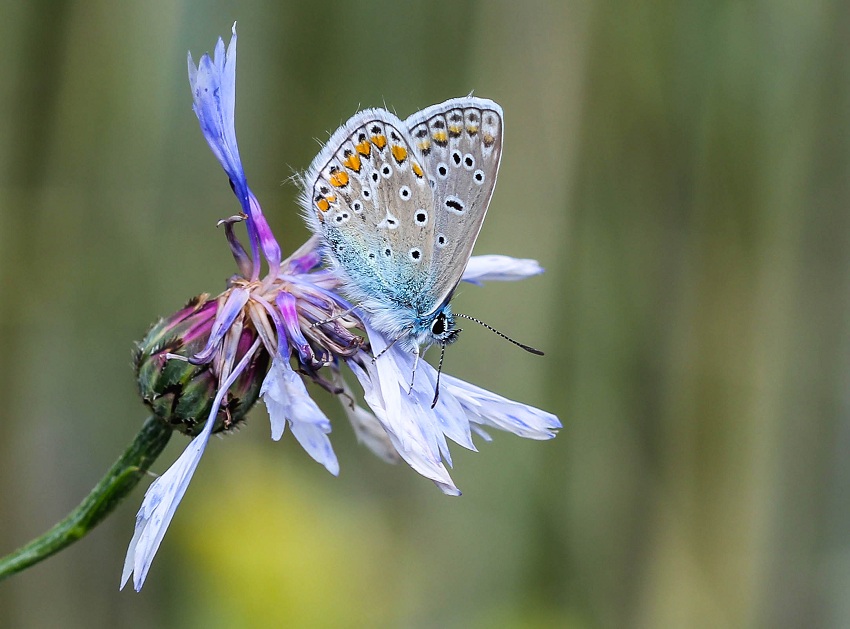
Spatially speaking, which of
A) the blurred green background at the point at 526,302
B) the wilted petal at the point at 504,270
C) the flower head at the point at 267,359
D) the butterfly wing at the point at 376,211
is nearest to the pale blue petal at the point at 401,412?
the flower head at the point at 267,359

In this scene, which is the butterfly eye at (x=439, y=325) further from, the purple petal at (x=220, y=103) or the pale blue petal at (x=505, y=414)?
the purple petal at (x=220, y=103)

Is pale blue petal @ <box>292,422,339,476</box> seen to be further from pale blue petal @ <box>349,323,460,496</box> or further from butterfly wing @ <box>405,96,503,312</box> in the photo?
butterfly wing @ <box>405,96,503,312</box>

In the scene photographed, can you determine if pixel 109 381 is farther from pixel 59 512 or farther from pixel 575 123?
pixel 575 123

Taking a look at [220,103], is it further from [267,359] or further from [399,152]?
[267,359]

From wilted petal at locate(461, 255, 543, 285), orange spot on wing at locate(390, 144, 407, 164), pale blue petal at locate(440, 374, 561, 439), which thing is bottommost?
pale blue petal at locate(440, 374, 561, 439)

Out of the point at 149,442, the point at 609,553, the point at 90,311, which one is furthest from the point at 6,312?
the point at 609,553

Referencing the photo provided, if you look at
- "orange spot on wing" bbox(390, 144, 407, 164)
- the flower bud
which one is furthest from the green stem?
"orange spot on wing" bbox(390, 144, 407, 164)

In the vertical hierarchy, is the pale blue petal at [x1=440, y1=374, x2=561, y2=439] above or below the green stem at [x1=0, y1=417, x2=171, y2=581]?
above
